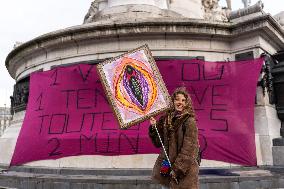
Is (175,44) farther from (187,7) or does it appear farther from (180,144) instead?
(180,144)

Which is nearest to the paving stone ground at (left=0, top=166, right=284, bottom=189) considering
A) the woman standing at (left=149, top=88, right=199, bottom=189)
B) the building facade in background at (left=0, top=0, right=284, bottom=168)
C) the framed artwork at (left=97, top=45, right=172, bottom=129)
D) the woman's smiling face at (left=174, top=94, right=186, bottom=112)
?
the building facade in background at (left=0, top=0, right=284, bottom=168)

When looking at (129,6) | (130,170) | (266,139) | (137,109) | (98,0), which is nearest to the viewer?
(137,109)

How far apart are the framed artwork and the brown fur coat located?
742mm

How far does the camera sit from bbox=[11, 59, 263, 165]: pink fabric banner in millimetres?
8031

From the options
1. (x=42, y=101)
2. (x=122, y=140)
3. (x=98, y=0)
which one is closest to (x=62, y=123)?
(x=42, y=101)

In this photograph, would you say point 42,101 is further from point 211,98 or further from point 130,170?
point 211,98

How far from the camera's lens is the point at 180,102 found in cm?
395

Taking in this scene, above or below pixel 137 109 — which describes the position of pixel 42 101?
above

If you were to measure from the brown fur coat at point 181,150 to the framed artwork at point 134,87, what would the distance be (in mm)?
742

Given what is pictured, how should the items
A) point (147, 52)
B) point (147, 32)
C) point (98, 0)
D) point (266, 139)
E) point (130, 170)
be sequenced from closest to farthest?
point (147, 52) → point (130, 170) → point (266, 139) → point (147, 32) → point (98, 0)

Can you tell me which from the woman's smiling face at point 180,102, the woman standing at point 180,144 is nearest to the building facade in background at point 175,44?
the woman standing at point 180,144

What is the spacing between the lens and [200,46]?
9.61 m

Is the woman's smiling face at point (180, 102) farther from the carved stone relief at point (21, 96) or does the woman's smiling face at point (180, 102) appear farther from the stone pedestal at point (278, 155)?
the carved stone relief at point (21, 96)

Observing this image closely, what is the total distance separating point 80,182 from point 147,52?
3025mm
